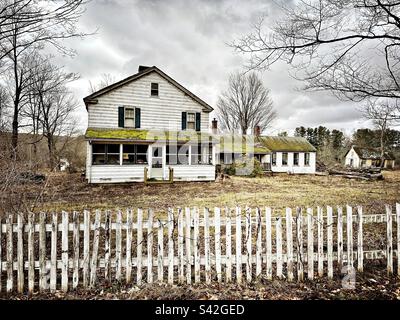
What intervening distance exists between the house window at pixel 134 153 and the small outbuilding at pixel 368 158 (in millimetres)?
51911

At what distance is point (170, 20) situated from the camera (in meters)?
7.25

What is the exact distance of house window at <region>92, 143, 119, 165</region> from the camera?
52.5 ft

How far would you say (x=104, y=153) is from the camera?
16.1 metres

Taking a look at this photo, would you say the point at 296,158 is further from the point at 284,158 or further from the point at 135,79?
the point at 135,79

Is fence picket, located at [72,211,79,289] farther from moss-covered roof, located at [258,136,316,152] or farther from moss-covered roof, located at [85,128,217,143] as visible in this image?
moss-covered roof, located at [258,136,316,152]

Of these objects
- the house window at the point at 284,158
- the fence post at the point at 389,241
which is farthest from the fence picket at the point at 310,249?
the house window at the point at 284,158

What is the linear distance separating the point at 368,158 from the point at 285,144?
3238 cm

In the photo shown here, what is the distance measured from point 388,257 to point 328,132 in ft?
265

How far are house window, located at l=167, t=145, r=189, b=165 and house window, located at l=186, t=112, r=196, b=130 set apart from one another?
75.6 inches

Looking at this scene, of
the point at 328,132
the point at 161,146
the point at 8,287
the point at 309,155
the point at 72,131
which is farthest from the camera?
the point at 328,132

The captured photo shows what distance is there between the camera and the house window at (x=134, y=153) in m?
17.0

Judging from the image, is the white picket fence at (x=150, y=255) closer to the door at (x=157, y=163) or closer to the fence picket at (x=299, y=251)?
the fence picket at (x=299, y=251)
